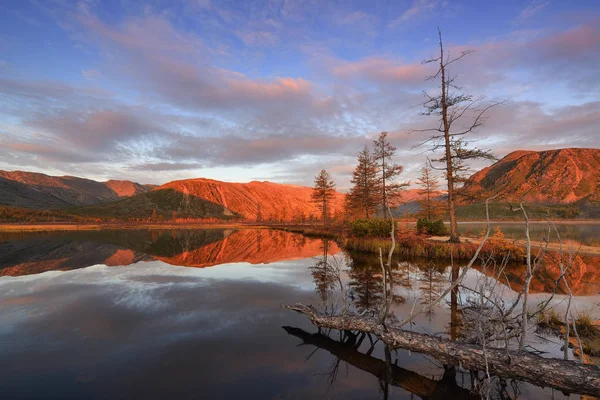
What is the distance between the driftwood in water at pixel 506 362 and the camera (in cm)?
477

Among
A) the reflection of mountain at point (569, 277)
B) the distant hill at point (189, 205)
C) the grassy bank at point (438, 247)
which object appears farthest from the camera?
the distant hill at point (189, 205)

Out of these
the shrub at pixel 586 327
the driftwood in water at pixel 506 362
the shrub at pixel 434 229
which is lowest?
the shrub at pixel 586 327

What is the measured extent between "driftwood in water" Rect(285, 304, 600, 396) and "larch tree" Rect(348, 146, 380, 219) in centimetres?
3283

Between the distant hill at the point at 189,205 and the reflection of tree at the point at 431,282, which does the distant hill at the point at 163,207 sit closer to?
the distant hill at the point at 189,205

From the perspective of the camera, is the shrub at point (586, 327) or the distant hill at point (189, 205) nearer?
the shrub at point (586, 327)

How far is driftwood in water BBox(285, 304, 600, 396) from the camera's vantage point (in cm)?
477

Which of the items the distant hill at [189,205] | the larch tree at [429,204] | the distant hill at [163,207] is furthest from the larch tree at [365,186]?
the distant hill at [163,207]

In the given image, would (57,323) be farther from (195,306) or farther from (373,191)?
(373,191)

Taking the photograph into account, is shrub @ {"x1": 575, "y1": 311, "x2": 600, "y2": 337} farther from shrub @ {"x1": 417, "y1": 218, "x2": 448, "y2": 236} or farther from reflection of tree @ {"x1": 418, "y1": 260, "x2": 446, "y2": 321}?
shrub @ {"x1": 417, "y1": 218, "x2": 448, "y2": 236}

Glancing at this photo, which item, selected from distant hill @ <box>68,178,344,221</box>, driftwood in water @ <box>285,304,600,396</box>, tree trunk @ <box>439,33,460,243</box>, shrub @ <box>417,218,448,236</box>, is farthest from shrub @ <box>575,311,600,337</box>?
distant hill @ <box>68,178,344,221</box>

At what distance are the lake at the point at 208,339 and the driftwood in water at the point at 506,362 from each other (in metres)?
0.45

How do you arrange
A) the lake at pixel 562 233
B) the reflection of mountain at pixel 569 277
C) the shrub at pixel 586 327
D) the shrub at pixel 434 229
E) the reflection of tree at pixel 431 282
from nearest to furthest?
the shrub at pixel 586 327 < the reflection of tree at pixel 431 282 < the reflection of mountain at pixel 569 277 < the lake at pixel 562 233 < the shrub at pixel 434 229

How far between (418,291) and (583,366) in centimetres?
770

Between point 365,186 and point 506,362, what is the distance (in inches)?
1443
